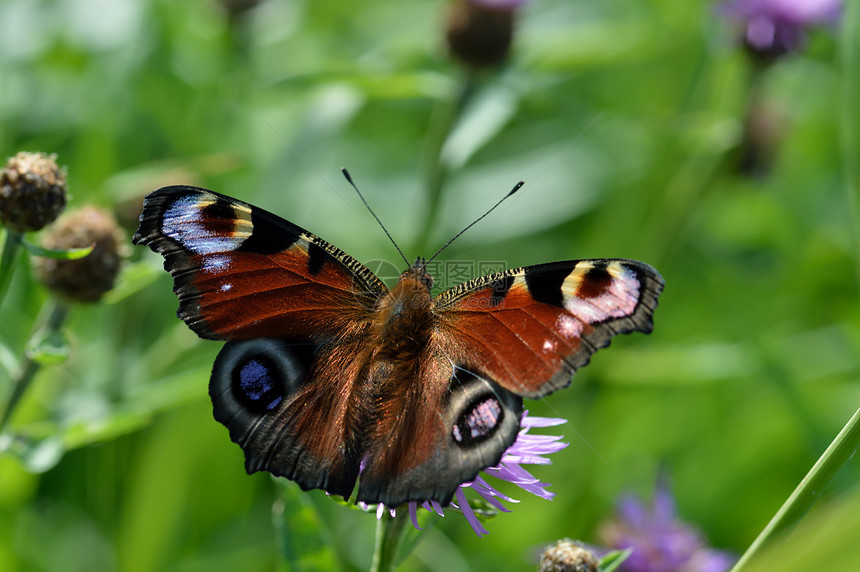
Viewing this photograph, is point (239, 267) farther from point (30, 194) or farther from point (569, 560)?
point (569, 560)

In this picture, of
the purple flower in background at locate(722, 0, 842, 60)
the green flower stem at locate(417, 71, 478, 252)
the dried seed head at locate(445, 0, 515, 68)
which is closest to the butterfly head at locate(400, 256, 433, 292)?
the green flower stem at locate(417, 71, 478, 252)

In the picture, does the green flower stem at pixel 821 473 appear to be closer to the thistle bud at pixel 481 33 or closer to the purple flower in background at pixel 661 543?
the purple flower in background at pixel 661 543

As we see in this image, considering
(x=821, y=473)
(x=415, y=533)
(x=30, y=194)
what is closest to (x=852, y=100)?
(x=821, y=473)

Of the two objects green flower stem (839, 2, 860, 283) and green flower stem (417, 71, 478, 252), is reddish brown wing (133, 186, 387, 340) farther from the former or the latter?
green flower stem (839, 2, 860, 283)

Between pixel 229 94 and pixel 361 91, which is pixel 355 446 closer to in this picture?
pixel 361 91

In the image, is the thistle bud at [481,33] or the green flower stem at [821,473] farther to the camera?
the thistle bud at [481,33]

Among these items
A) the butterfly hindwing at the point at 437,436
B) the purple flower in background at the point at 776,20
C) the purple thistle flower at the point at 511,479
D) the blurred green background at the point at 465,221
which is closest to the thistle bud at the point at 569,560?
the purple thistle flower at the point at 511,479
